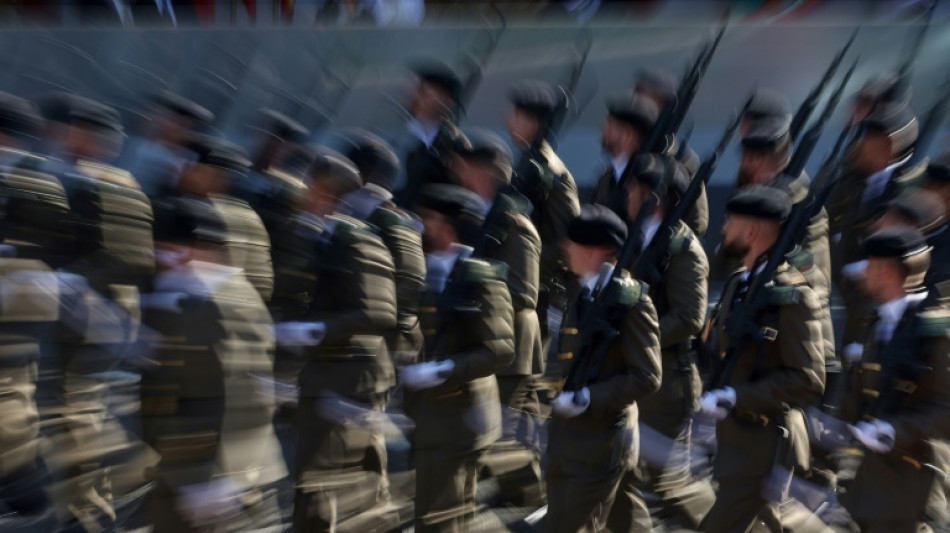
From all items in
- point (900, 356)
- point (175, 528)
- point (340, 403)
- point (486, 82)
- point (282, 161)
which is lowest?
point (175, 528)

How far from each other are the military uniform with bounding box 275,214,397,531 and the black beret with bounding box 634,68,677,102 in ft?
7.85

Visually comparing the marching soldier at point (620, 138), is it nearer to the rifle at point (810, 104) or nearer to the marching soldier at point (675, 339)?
the marching soldier at point (675, 339)

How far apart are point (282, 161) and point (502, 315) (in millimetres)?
1643

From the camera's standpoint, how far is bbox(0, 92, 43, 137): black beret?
15.9ft

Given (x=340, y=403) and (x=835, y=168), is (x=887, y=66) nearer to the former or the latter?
(x=835, y=168)

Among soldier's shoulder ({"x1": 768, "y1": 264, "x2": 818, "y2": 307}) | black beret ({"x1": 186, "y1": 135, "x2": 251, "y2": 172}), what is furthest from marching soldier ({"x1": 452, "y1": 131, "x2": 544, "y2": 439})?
soldier's shoulder ({"x1": 768, "y1": 264, "x2": 818, "y2": 307})

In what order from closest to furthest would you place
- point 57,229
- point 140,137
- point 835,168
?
point 57,229
point 835,168
point 140,137

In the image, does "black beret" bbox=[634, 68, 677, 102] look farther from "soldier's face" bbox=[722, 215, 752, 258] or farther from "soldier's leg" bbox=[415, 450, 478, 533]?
"soldier's leg" bbox=[415, 450, 478, 533]

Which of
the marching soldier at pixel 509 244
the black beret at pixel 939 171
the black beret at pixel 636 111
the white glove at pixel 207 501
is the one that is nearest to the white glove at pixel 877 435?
the marching soldier at pixel 509 244

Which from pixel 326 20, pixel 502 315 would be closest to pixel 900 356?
pixel 502 315

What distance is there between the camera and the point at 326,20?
689 centimetres

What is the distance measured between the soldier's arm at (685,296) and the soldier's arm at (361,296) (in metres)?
1.28

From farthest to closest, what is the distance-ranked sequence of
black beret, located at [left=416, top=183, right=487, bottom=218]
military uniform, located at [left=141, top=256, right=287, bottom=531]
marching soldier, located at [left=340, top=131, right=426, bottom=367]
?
marching soldier, located at [left=340, top=131, right=426, bottom=367] → black beret, located at [left=416, top=183, right=487, bottom=218] → military uniform, located at [left=141, top=256, right=287, bottom=531]

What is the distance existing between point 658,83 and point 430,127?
1235 mm
